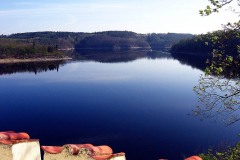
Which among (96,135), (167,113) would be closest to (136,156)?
(96,135)

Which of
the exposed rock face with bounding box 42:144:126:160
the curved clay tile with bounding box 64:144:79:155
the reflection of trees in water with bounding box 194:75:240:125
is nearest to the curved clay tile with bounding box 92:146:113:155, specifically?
the exposed rock face with bounding box 42:144:126:160

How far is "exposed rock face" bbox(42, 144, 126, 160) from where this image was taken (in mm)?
11195

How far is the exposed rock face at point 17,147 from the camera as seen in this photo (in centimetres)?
1152

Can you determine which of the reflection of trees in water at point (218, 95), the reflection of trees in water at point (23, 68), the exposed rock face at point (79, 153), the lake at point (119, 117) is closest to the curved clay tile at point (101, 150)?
the exposed rock face at point (79, 153)

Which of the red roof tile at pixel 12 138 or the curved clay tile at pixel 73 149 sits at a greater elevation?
the red roof tile at pixel 12 138

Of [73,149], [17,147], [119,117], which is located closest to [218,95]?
[73,149]

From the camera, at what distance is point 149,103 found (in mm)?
74250

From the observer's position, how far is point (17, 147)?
38.1 ft

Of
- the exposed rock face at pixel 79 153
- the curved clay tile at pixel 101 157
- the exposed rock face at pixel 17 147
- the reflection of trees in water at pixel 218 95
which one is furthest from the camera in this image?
the exposed rock face at pixel 17 147

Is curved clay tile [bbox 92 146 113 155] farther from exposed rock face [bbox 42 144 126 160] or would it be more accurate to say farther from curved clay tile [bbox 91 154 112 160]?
curved clay tile [bbox 91 154 112 160]

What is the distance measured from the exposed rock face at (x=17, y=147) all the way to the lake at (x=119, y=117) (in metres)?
32.8

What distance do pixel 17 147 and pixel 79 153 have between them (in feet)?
7.69

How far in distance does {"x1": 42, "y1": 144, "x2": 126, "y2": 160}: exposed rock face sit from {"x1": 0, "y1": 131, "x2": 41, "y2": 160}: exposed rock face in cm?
71

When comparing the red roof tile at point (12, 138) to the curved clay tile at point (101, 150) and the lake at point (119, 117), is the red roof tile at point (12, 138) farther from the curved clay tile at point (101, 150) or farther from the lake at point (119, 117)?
the lake at point (119, 117)
